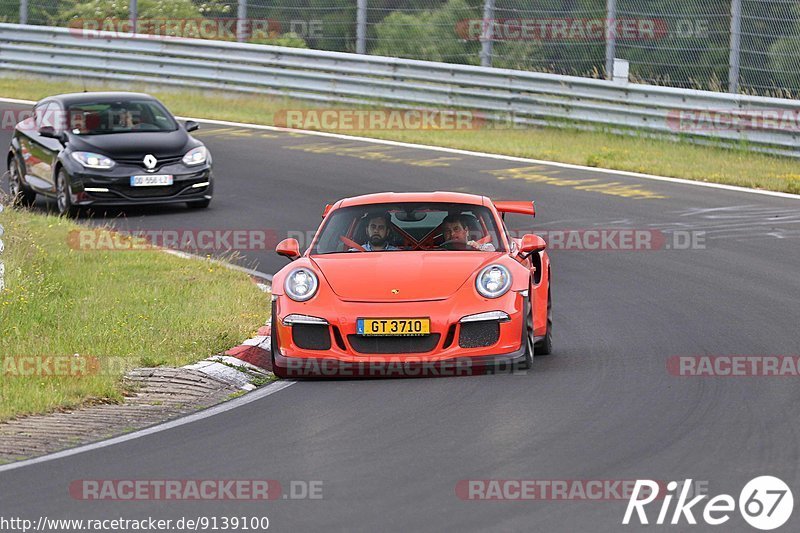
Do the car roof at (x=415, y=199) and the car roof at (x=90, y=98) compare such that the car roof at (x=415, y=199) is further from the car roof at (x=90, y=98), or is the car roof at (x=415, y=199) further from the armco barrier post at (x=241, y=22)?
the armco barrier post at (x=241, y=22)

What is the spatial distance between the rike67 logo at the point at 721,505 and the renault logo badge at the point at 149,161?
12120 millimetres

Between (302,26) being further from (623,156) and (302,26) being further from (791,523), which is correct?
(791,523)

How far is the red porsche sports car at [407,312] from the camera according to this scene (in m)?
9.84

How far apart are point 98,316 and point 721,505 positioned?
253 inches

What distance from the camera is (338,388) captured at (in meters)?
9.77

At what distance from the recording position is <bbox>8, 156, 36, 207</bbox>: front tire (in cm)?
1986

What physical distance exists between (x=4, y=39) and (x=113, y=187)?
15336 mm

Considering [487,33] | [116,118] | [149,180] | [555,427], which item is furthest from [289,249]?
[487,33]

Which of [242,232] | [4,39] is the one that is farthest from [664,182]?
[4,39]

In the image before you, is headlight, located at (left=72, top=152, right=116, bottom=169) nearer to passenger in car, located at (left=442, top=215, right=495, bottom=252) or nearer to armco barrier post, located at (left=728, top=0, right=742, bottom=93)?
passenger in car, located at (left=442, top=215, right=495, bottom=252)

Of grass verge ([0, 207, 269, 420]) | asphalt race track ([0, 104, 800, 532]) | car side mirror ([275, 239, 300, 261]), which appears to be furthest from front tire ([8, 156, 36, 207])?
car side mirror ([275, 239, 300, 261])

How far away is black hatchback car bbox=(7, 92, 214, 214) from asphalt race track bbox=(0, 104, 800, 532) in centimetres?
334

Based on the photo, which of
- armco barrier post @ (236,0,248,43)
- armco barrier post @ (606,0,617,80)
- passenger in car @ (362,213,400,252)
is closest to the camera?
passenger in car @ (362,213,400,252)

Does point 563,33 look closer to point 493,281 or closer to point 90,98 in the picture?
point 90,98
